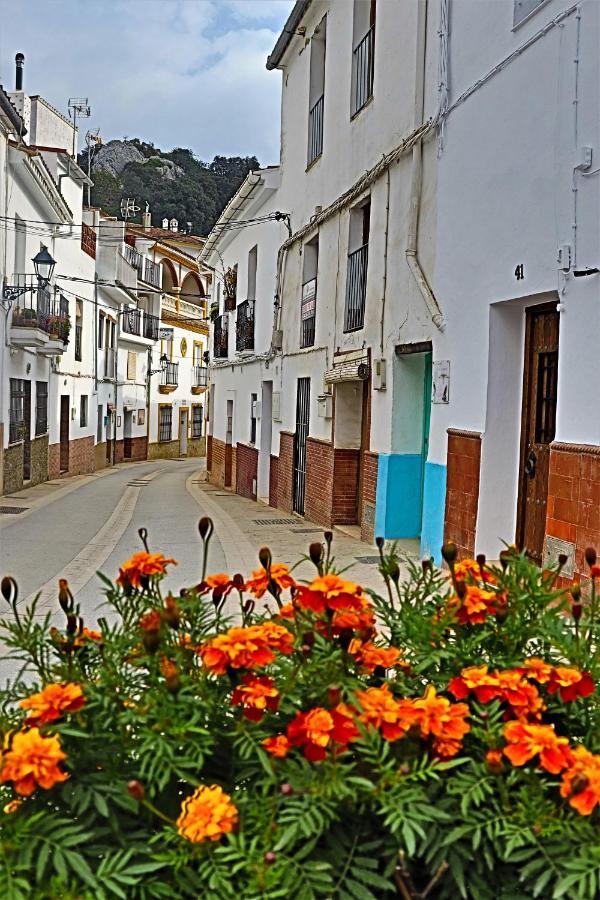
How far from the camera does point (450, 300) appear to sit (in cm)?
856

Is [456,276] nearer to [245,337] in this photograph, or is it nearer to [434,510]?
[434,510]

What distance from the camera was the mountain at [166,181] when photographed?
55.8 meters

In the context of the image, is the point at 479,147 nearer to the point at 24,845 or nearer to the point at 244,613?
the point at 244,613

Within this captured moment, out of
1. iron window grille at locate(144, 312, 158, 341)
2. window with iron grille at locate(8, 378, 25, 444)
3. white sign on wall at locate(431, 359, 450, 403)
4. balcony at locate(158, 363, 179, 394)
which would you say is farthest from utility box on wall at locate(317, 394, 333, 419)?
balcony at locate(158, 363, 179, 394)

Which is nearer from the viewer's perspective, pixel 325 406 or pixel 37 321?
pixel 325 406

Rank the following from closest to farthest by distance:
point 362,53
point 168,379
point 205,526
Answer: point 205,526
point 362,53
point 168,379

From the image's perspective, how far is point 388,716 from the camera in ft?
6.12

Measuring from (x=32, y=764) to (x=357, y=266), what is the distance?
1083 cm

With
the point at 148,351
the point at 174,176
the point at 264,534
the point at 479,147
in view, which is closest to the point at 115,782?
the point at 479,147

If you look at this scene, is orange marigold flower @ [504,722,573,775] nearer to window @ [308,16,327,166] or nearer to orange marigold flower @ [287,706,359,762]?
orange marigold flower @ [287,706,359,762]

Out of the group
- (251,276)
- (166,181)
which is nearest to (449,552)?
(251,276)

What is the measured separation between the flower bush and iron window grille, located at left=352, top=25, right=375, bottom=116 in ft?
34.4

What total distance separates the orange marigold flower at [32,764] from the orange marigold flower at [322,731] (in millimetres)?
483

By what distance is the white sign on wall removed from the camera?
333 inches
